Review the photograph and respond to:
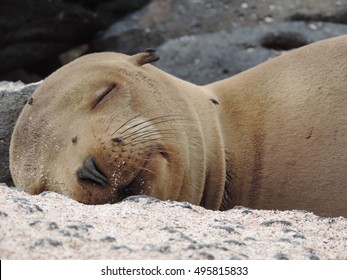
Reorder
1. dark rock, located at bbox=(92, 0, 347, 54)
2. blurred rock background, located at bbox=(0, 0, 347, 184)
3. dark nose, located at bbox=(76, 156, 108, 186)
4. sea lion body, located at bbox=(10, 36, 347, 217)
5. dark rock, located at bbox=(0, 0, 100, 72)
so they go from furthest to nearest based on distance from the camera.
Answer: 1. dark rock, located at bbox=(92, 0, 347, 54)
2. blurred rock background, located at bbox=(0, 0, 347, 184)
3. dark rock, located at bbox=(0, 0, 100, 72)
4. sea lion body, located at bbox=(10, 36, 347, 217)
5. dark nose, located at bbox=(76, 156, 108, 186)

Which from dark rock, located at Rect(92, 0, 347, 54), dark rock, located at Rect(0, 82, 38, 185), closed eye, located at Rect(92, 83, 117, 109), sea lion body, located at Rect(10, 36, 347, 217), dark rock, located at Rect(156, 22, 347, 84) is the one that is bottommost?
dark rock, located at Rect(156, 22, 347, 84)

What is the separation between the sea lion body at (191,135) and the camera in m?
3.96

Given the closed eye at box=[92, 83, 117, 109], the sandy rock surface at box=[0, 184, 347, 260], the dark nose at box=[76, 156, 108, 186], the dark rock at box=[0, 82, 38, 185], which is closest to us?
the sandy rock surface at box=[0, 184, 347, 260]

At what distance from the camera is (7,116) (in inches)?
222

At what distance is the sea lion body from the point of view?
3957 mm

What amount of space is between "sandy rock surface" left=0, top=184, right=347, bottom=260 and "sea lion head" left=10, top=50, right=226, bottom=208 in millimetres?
159

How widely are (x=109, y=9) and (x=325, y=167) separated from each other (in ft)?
19.0

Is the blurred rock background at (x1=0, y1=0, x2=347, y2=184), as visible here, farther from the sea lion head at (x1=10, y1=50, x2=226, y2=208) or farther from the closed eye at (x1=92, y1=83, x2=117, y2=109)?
the closed eye at (x1=92, y1=83, x2=117, y2=109)

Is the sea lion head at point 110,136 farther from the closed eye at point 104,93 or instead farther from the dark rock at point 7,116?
the dark rock at point 7,116

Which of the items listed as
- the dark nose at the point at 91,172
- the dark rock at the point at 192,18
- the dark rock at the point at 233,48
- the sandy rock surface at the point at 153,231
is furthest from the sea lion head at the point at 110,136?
the dark rock at the point at 192,18

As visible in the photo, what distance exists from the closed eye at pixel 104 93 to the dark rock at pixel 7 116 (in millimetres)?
1453

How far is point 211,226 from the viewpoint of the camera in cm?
345

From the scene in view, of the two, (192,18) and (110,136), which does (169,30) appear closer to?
(192,18)

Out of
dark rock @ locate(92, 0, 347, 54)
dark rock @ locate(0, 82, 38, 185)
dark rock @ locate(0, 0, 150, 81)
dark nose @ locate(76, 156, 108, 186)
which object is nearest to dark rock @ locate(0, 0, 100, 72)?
dark rock @ locate(0, 0, 150, 81)
